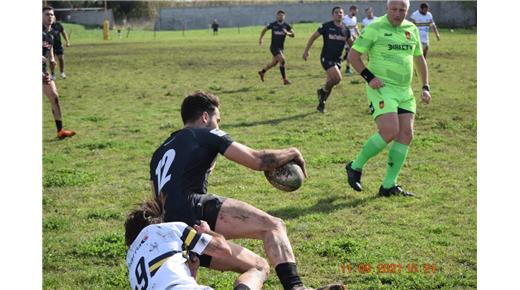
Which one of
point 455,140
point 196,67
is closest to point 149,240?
point 455,140

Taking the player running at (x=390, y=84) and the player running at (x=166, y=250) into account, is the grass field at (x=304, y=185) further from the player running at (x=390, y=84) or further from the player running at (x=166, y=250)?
the player running at (x=166, y=250)

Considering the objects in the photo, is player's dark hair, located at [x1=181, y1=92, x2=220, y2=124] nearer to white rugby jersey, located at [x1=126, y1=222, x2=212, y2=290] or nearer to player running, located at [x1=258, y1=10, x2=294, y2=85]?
white rugby jersey, located at [x1=126, y1=222, x2=212, y2=290]

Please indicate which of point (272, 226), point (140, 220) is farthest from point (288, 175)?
point (140, 220)

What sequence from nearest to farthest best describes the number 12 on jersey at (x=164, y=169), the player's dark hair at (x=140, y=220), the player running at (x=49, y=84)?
the player's dark hair at (x=140, y=220) → the number 12 on jersey at (x=164, y=169) → the player running at (x=49, y=84)

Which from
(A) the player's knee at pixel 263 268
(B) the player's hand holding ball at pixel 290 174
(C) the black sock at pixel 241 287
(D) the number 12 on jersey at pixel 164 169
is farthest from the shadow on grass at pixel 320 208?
(C) the black sock at pixel 241 287

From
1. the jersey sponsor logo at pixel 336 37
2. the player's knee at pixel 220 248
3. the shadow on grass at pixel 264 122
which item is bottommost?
the shadow on grass at pixel 264 122

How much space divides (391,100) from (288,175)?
11.6 ft

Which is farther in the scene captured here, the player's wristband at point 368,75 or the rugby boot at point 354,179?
the rugby boot at point 354,179

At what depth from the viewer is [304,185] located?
9.13m

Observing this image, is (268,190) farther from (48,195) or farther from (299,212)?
(48,195)

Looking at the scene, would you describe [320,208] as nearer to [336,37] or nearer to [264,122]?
[264,122]

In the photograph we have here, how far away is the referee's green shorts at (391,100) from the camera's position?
834 cm

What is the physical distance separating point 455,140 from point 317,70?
1332 centimetres

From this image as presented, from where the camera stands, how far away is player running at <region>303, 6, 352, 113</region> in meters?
15.3
